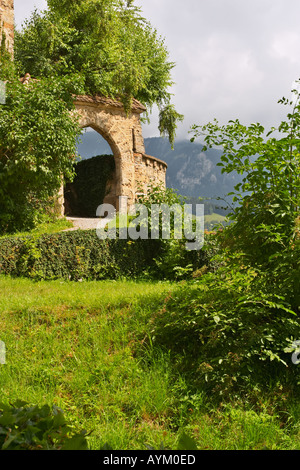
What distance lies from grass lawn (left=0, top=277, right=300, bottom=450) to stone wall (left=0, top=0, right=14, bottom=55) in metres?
10.4

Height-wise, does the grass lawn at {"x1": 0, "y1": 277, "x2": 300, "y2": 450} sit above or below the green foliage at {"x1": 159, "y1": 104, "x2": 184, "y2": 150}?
below

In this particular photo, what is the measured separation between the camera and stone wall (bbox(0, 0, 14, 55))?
1254 cm

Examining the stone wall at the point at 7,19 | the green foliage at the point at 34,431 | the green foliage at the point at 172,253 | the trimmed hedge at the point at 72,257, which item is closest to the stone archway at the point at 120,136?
the stone wall at the point at 7,19

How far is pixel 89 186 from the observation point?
56.6ft

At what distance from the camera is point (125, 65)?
586 inches

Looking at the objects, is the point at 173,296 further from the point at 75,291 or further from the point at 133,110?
the point at 133,110

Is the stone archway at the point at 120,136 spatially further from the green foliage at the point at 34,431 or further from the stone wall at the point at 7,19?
the green foliage at the point at 34,431

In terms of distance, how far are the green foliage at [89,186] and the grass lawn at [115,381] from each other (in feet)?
38.6

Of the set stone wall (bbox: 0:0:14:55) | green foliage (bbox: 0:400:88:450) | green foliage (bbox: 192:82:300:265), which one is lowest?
green foliage (bbox: 0:400:88:450)

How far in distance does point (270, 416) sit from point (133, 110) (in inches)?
546

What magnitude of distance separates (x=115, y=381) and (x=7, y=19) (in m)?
12.8

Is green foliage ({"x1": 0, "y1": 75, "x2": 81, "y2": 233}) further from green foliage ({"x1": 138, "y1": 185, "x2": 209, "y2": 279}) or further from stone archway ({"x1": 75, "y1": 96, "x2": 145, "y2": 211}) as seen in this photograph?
green foliage ({"x1": 138, "y1": 185, "x2": 209, "y2": 279})

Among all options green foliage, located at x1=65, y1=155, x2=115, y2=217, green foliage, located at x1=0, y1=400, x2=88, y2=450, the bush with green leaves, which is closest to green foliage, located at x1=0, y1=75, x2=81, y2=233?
green foliage, located at x1=65, y1=155, x2=115, y2=217

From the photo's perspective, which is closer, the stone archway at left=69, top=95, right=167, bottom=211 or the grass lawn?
the grass lawn
